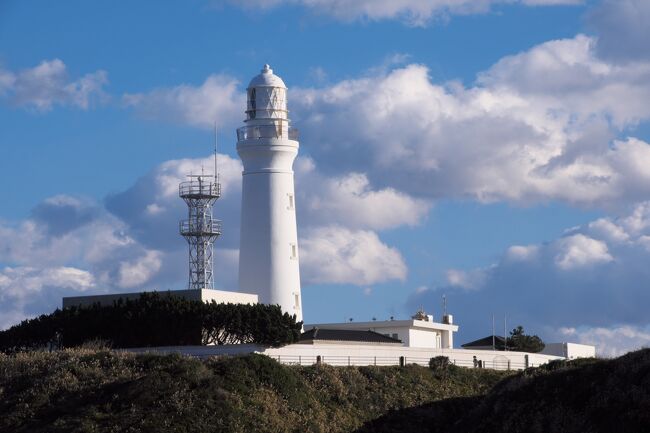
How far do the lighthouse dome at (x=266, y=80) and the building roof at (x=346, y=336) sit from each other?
15130mm

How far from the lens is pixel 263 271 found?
74.1 m

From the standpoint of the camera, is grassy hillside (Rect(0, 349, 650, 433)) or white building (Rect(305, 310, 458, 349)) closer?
grassy hillside (Rect(0, 349, 650, 433))

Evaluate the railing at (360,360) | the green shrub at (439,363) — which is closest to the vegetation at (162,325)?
the railing at (360,360)

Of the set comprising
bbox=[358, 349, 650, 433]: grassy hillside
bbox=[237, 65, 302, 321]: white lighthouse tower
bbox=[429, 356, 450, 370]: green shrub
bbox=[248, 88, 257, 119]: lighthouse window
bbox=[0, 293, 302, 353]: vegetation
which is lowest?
bbox=[358, 349, 650, 433]: grassy hillside

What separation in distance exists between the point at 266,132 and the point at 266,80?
351 cm

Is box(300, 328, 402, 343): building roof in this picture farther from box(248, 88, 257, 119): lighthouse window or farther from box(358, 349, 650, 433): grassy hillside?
box(358, 349, 650, 433): grassy hillside

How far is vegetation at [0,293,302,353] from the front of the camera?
66.4 metres

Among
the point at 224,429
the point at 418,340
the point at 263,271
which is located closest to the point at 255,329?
the point at 263,271

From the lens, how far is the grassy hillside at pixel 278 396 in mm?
47438

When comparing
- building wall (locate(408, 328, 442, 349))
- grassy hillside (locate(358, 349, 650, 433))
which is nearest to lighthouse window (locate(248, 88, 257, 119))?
building wall (locate(408, 328, 442, 349))

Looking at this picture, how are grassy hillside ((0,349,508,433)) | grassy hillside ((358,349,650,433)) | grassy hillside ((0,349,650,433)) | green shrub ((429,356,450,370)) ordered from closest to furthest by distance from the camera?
grassy hillside ((358,349,650,433))
grassy hillside ((0,349,650,433))
grassy hillside ((0,349,508,433))
green shrub ((429,356,450,370))

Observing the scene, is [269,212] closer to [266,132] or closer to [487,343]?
[266,132]

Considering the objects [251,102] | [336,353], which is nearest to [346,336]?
[336,353]

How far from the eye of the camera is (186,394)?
55562 mm
